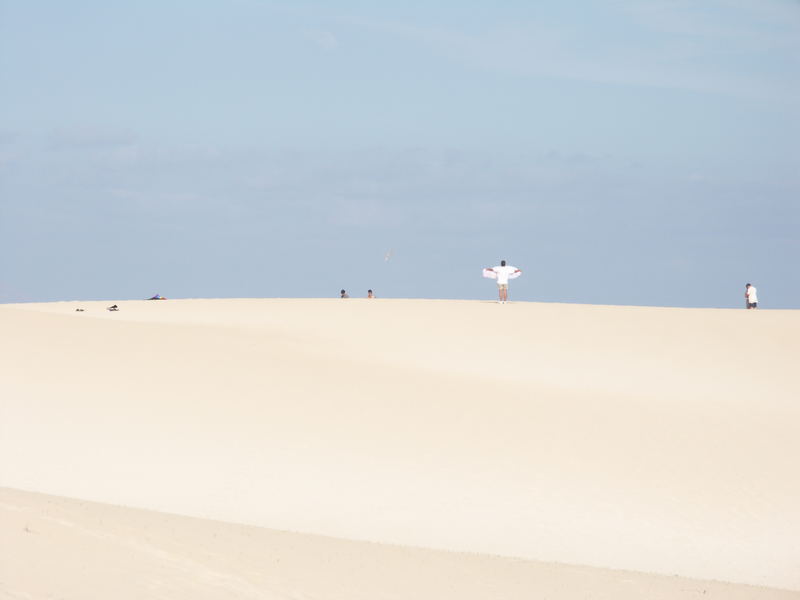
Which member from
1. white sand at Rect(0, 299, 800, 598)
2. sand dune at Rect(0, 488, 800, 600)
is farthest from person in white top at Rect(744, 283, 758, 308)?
sand dune at Rect(0, 488, 800, 600)

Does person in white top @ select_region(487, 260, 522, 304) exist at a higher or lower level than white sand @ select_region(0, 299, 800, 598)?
higher

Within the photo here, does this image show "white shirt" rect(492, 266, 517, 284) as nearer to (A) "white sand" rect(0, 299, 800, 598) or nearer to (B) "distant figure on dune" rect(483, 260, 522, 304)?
(B) "distant figure on dune" rect(483, 260, 522, 304)

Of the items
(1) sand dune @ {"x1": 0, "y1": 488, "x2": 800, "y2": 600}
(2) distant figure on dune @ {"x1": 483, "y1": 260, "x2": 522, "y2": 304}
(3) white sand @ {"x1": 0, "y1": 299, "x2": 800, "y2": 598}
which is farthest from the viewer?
(2) distant figure on dune @ {"x1": 483, "y1": 260, "x2": 522, "y2": 304}

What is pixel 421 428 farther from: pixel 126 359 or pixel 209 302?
pixel 209 302

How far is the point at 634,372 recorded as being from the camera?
967 inches

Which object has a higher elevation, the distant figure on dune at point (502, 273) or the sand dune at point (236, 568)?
the distant figure on dune at point (502, 273)

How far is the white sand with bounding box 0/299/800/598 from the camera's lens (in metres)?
12.9

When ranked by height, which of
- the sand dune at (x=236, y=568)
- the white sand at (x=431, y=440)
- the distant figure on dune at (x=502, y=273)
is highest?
the distant figure on dune at (x=502, y=273)

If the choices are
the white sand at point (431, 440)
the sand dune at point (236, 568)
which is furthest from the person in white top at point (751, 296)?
the sand dune at point (236, 568)

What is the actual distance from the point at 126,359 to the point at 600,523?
30.2ft

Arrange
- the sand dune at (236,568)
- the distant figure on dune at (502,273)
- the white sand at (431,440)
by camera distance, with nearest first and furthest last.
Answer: the sand dune at (236,568), the white sand at (431,440), the distant figure on dune at (502,273)

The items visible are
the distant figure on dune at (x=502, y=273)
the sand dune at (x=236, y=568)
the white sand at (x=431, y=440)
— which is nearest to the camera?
the sand dune at (x=236, y=568)

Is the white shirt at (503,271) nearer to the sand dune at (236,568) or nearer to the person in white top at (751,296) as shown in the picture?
the person in white top at (751,296)

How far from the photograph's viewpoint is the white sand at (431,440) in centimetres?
1291
